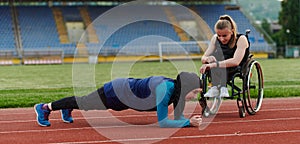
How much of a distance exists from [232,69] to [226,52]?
280 millimetres

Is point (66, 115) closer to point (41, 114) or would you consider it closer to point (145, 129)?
point (41, 114)

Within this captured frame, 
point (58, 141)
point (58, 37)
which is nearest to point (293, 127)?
point (58, 141)

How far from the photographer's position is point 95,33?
137 feet

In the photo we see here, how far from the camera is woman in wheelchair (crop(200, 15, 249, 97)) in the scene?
711 cm

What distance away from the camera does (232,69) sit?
731 cm

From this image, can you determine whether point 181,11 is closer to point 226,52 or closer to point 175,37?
point 175,37

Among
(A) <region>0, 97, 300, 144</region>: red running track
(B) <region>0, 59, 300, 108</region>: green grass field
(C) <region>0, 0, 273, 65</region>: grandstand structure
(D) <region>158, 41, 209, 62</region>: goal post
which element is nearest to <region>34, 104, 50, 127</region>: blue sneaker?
(A) <region>0, 97, 300, 144</region>: red running track

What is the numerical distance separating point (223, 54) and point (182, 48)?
3270 centimetres

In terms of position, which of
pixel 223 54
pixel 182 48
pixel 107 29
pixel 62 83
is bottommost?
pixel 62 83

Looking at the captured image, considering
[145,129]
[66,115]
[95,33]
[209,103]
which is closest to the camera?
[145,129]

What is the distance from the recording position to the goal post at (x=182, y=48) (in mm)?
38953

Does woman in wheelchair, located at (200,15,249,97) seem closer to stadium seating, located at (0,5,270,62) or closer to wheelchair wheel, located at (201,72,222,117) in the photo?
wheelchair wheel, located at (201,72,222,117)

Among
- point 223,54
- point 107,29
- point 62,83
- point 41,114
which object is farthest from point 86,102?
point 107,29

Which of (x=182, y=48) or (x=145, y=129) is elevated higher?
(x=182, y=48)
